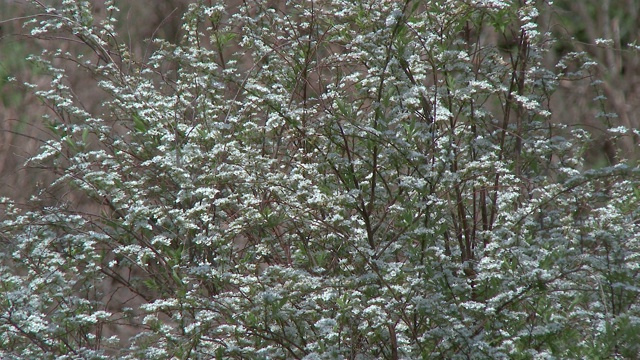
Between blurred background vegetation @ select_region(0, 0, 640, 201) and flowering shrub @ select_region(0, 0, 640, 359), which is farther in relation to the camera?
blurred background vegetation @ select_region(0, 0, 640, 201)

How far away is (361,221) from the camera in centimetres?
322

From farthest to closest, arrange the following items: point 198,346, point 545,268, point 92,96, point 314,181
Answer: point 92,96 → point 314,181 → point 198,346 → point 545,268

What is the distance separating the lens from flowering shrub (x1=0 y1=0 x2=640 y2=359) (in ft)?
9.31

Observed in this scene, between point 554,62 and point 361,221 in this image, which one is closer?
point 361,221

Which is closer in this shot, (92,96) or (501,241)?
(501,241)

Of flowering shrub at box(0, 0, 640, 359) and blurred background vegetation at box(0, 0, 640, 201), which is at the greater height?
blurred background vegetation at box(0, 0, 640, 201)

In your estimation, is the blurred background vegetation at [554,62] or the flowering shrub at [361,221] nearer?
the flowering shrub at [361,221]

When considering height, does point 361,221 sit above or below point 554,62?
below

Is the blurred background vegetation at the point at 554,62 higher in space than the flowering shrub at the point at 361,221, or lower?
higher

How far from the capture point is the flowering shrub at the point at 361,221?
9.31 feet

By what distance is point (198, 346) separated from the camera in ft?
9.95

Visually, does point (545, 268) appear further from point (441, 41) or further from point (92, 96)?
point (92, 96)

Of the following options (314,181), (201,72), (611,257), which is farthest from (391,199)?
(201,72)

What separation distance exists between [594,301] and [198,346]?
1.47 meters
